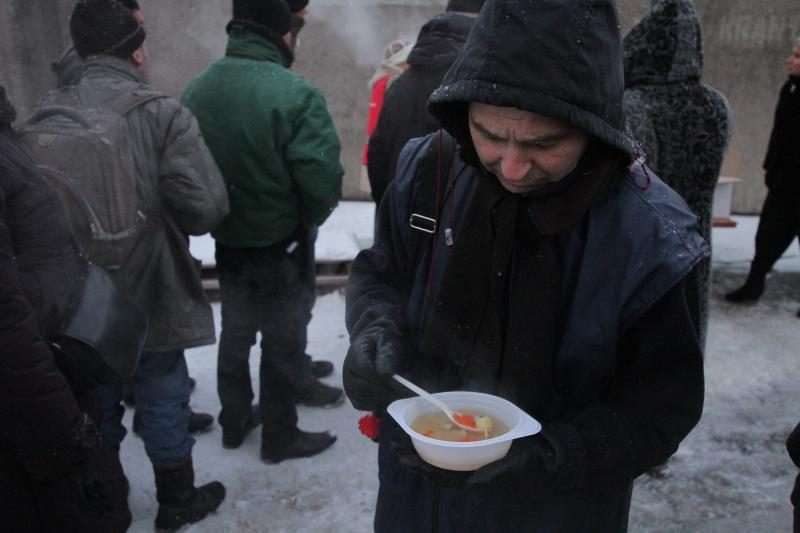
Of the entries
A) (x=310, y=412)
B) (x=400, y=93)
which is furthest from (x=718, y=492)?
(x=400, y=93)

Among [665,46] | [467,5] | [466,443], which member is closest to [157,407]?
[466,443]

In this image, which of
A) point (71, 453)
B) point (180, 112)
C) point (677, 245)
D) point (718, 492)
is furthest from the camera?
point (718, 492)

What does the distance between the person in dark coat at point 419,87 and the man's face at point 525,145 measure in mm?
1863

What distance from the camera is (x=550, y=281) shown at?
1.38 meters

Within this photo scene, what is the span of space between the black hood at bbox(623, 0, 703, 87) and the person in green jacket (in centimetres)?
144

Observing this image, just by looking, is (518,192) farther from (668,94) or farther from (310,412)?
(310,412)

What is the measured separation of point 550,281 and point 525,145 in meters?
0.28

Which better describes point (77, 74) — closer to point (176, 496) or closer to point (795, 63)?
point (176, 496)

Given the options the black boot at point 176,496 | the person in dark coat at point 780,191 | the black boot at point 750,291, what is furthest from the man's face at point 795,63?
the black boot at point 176,496

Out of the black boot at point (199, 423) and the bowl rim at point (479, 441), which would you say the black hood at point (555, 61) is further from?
the black boot at point (199, 423)

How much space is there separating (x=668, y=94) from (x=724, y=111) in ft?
0.91

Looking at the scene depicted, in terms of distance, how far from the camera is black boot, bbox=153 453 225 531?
2.87 meters

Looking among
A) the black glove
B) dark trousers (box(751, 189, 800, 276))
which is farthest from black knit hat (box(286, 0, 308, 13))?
dark trousers (box(751, 189, 800, 276))

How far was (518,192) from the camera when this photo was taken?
140cm
